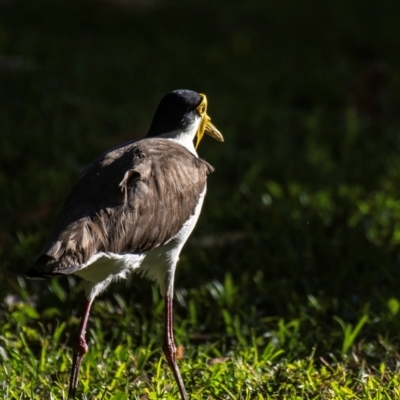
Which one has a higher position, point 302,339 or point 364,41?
point 364,41

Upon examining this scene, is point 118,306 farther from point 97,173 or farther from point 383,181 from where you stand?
point 383,181

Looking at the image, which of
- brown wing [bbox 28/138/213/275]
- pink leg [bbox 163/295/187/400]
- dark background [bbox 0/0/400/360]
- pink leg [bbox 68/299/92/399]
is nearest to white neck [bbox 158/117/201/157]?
brown wing [bbox 28/138/213/275]

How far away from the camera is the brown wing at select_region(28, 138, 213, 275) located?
3781 millimetres

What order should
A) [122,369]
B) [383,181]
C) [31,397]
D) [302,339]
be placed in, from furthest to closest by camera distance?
1. [383,181]
2. [302,339]
3. [122,369]
4. [31,397]

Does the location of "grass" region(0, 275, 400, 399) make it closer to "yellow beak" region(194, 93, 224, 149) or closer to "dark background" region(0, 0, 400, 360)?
"dark background" region(0, 0, 400, 360)

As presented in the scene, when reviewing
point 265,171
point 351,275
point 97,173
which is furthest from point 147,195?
point 265,171

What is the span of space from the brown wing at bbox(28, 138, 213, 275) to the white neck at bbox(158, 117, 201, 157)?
0.22 metres

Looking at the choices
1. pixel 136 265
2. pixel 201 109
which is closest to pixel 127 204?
pixel 136 265

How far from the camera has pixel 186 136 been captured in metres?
4.78

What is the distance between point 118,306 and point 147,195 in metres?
1.50

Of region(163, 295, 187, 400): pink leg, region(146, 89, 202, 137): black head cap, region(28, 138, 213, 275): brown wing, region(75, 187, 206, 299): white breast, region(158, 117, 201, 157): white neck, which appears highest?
region(146, 89, 202, 137): black head cap

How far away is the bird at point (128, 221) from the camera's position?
381 centimetres

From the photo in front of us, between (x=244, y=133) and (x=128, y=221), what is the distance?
4.50 meters

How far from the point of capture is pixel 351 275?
5.78m
